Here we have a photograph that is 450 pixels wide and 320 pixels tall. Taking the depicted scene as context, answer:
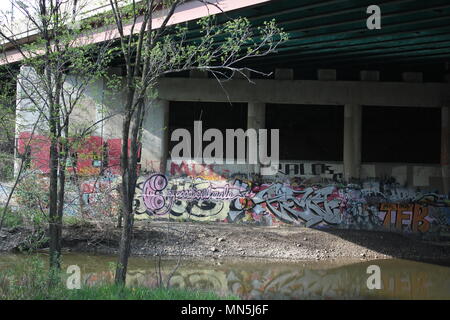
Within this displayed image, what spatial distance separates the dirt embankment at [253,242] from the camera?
1895 centimetres

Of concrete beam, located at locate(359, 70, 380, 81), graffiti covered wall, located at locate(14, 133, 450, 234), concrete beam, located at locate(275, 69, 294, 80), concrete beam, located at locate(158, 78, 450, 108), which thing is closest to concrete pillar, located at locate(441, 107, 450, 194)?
concrete beam, located at locate(158, 78, 450, 108)

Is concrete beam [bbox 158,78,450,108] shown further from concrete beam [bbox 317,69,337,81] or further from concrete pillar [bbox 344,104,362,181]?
concrete pillar [bbox 344,104,362,181]

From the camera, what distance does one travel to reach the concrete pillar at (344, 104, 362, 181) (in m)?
22.3

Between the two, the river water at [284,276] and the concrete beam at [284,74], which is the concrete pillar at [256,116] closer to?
the concrete beam at [284,74]

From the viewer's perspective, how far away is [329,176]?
22609 mm

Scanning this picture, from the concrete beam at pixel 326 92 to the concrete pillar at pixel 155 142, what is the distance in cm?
172

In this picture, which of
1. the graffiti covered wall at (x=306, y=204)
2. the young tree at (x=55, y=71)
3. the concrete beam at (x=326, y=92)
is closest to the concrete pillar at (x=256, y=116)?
the concrete beam at (x=326, y=92)

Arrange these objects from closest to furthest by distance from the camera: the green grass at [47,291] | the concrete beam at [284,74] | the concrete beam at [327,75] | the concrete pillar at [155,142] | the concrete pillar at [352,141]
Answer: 1. the green grass at [47,291]
2. the concrete pillar at [352,141]
3. the concrete beam at [327,75]
4. the concrete beam at [284,74]
5. the concrete pillar at [155,142]

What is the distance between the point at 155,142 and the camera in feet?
75.4

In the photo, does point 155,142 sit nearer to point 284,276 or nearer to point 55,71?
point 284,276

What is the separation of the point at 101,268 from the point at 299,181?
34.1ft

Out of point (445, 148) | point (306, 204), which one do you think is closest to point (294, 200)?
point (306, 204)

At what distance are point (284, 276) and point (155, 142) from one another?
32.1 ft

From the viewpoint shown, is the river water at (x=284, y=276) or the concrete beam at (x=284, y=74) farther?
the concrete beam at (x=284, y=74)
